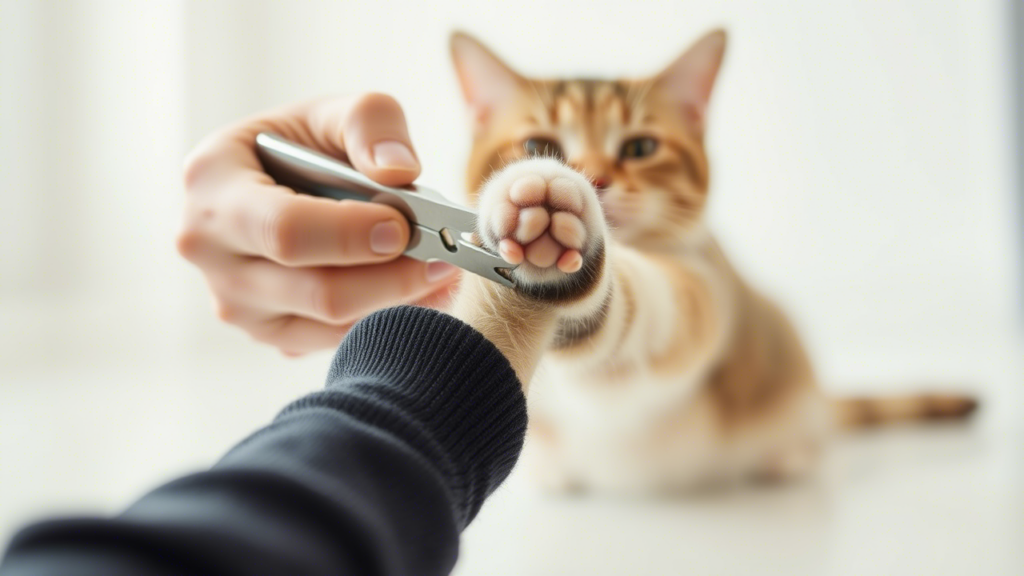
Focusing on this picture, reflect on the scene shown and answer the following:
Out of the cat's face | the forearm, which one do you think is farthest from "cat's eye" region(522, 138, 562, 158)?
the forearm

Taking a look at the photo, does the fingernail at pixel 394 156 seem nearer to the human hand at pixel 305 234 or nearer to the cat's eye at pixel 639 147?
the human hand at pixel 305 234

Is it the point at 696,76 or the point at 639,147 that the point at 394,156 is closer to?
the point at 639,147

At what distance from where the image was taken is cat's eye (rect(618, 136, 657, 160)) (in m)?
0.98

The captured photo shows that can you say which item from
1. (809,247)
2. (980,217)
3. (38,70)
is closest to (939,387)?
(809,247)

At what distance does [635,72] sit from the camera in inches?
64.9

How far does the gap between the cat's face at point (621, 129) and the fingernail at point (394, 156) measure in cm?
27

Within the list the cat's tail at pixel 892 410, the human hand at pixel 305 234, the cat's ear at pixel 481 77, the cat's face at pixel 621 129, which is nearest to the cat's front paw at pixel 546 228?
the human hand at pixel 305 234

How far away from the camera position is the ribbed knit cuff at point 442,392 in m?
0.37

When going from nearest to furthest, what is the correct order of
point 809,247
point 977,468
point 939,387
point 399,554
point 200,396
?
1. point 399,554
2. point 977,468
3. point 939,387
4. point 200,396
5. point 809,247

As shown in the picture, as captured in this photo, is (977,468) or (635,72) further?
(635,72)

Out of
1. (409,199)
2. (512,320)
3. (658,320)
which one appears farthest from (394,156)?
(658,320)

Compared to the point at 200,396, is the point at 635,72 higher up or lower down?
higher up

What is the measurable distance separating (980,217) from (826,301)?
0.39m

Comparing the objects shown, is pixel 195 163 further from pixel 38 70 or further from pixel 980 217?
pixel 980 217
